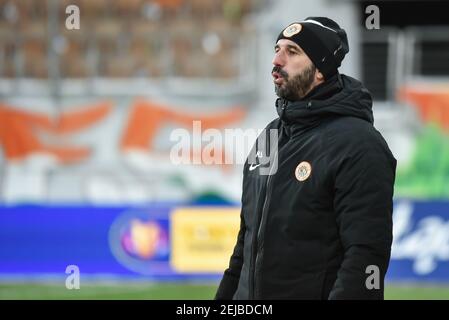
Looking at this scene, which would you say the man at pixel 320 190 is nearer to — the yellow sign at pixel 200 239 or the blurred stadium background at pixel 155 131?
the blurred stadium background at pixel 155 131

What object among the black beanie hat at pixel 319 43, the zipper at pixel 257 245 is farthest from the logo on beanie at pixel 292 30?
the zipper at pixel 257 245

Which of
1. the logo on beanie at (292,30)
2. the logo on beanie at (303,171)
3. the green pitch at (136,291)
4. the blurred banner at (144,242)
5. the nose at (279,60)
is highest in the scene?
the logo on beanie at (292,30)

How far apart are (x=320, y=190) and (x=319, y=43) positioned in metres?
0.52

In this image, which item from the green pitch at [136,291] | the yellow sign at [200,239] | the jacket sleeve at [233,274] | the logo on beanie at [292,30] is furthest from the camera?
the yellow sign at [200,239]

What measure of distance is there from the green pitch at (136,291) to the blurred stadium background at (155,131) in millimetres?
24

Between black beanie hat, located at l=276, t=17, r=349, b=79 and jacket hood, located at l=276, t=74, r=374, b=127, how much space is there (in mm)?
52

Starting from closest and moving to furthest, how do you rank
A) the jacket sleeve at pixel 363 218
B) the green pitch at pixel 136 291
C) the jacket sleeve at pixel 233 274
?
the jacket sleeve at pixel 363 218 → the jacket sleeve at pixel 233 274 → the green pitch at pixel 136 291

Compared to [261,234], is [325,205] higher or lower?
higher

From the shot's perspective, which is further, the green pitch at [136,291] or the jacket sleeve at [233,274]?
the green pitch at [136,291]

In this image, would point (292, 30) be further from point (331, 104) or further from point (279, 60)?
point (331, 104)

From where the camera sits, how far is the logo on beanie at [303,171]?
330cm

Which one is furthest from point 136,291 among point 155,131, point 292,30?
point 292,30

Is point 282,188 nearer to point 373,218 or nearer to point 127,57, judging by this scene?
point 373,218

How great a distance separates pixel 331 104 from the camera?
11.0 ft
